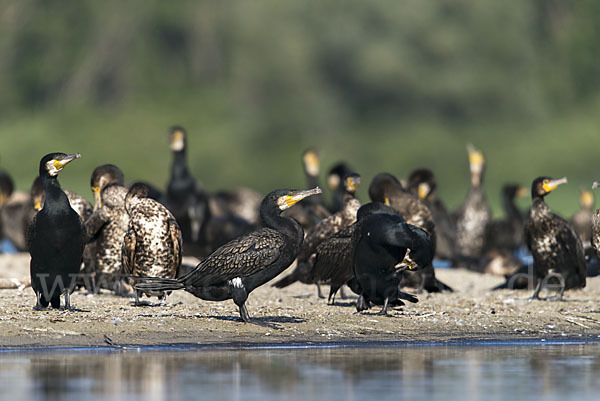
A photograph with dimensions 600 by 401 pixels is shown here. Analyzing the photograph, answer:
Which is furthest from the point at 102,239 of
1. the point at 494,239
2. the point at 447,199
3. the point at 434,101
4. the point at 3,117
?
the point at 3,117

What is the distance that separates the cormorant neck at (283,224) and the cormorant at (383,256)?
2.73ft

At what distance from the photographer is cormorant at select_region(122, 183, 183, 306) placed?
12.4 metres

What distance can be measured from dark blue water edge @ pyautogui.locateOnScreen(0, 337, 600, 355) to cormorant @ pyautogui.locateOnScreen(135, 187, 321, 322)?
0.72m

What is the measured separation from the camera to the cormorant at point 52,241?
37.4 feet

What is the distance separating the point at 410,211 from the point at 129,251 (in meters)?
3.62

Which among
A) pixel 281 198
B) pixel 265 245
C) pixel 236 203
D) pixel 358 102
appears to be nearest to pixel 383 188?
pixel 281 198

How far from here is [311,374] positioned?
858 cm

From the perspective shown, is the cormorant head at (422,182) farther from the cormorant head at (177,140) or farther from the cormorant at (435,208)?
the cormorant head at (177,140)

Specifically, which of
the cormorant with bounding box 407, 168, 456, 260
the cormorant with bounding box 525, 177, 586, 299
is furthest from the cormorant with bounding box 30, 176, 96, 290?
the cormorant with bounding box 525, 177, 586, 299

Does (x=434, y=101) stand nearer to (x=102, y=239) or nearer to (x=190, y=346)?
(x=102, y=239)

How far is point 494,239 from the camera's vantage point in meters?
22.7

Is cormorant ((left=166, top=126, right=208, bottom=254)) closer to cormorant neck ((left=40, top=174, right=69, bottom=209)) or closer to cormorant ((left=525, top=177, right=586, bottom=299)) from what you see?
cormorant ((left=525, top=177, right=586, bottom=299))

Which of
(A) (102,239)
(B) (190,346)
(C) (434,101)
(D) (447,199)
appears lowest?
(B) (190,346)

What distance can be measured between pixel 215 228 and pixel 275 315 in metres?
6.17
